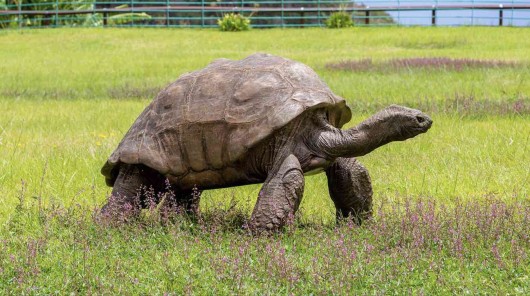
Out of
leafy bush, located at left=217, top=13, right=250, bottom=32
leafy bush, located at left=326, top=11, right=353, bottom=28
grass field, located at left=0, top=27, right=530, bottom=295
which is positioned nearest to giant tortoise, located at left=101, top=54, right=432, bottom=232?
grass field, located at left=0, top=27, right=530, bottom=295

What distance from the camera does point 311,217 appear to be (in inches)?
278

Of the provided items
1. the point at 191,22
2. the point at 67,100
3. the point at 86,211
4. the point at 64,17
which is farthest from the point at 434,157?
the point at 191,22

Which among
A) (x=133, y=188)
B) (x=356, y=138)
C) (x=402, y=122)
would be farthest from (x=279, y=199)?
(x=133, y=188)

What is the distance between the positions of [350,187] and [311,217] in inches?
19.2

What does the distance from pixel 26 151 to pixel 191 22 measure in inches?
1945

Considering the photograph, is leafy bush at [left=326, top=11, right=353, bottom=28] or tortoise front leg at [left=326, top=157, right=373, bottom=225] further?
leafy bush at [left=326, top=11, right=353, bottom=28]

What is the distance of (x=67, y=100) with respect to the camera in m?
16.5

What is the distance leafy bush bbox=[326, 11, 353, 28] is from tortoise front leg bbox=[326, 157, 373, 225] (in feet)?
104

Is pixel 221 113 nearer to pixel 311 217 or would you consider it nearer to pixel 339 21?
pixel 311 217

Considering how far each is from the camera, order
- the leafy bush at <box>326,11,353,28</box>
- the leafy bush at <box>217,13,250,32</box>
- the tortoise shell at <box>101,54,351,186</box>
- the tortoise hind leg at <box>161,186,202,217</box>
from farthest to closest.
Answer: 1. the leafy bush at <box>326,11,353,28</box>
2. the leafy bush at <box>217,13,250,32</box>
3. the tortoise hind leg at <box>161,186,202,217</box>
4. the tortoise shell at <box>101,54,351,186</box>

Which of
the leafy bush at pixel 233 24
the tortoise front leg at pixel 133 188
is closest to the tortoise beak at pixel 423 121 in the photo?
the tortoise front leg at pixel 133 188

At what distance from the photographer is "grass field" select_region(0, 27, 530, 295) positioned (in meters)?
5.25

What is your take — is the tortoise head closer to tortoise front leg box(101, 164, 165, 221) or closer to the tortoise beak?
the tortoise beak

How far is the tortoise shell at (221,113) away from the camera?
246 inches
